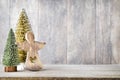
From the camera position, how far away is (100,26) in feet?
6.19

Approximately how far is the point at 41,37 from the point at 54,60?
17 cm

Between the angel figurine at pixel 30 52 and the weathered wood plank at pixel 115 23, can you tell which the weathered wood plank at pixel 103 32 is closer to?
the weathered wood plank at pixel 115 23

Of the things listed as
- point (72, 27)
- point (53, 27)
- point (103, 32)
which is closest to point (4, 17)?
point (53, 27)

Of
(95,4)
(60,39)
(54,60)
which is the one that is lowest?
(54,60)

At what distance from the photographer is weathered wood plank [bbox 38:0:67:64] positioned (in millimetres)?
1881

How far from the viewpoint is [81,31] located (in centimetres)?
189

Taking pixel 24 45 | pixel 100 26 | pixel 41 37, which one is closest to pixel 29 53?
pixel 24 45

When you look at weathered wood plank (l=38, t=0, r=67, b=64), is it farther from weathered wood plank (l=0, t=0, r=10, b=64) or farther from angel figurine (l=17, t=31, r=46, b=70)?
angel figurine (l=17, t=31, r=46, b=70)

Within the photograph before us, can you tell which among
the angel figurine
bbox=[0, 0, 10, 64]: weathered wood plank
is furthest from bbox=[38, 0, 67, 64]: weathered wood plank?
the angel figurine

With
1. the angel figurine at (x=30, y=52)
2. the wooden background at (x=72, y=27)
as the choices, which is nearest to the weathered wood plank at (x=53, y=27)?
the wooden background at (x=72, y=27)

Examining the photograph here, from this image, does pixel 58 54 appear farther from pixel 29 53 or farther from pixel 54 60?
pixel 29 53

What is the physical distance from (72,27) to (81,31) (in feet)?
0.20

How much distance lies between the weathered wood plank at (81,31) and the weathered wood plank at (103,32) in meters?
0.03

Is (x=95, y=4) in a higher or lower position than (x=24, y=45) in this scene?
higher
